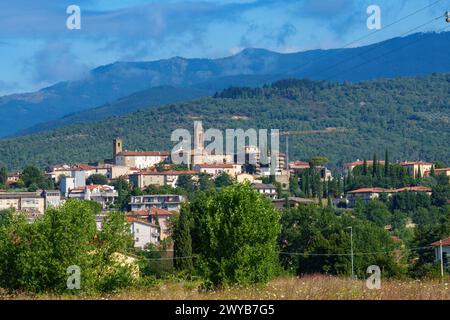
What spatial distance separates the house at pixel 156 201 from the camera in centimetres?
11225

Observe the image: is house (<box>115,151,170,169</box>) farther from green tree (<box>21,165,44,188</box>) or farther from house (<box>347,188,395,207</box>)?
house (<box>347,188,395,207</box>)

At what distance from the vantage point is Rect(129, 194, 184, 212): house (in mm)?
112250

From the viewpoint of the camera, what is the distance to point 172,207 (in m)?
111

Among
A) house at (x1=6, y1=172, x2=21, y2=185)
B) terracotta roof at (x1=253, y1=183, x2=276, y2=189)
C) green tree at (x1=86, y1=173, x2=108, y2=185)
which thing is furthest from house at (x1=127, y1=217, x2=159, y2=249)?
green tree at (x1=86, y1=173, x2=108, y2=185)

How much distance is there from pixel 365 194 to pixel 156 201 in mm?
21055

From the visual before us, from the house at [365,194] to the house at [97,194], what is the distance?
25007mm

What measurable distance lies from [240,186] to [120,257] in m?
3.00

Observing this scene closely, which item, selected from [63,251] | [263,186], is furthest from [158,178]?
[63,251]

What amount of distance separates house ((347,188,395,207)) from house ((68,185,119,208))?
25.0 m

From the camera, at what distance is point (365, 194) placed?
10738cm

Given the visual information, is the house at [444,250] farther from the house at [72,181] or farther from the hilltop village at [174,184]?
the house at [72,181]

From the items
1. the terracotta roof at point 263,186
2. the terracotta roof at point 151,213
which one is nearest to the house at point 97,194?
the terracotta roof at point 151,213
